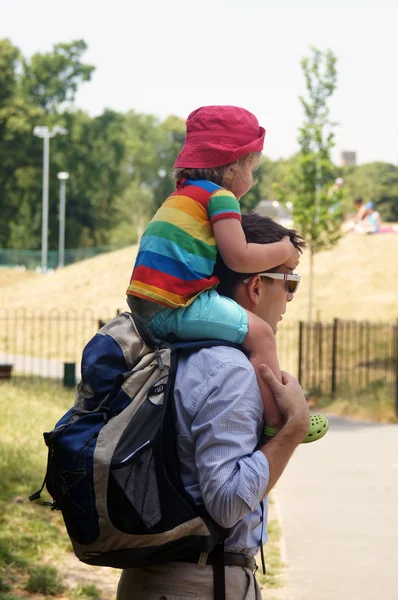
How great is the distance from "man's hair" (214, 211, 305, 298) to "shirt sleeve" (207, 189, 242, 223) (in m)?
0.11

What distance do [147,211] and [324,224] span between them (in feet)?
221

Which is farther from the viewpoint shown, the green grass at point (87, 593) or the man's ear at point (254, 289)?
the green grass at point (87, 593)

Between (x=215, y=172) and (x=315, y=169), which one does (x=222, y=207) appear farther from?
(x=315, y=169)

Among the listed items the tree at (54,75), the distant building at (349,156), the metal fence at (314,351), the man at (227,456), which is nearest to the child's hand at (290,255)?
the man at (227,456)

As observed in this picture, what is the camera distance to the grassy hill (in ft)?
89.1

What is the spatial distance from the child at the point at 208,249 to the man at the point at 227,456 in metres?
0.07

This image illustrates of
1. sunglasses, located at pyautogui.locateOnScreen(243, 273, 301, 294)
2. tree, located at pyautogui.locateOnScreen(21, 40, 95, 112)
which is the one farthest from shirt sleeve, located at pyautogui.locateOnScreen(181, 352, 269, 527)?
tree, located at pyautogui.locateOnScreen(21, 40, 95, 112)

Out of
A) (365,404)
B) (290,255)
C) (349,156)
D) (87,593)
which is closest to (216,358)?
(290,255)

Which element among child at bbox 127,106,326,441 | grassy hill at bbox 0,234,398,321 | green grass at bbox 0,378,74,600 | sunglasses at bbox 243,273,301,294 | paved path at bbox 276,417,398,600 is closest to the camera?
child at bbox 127,106,326,441

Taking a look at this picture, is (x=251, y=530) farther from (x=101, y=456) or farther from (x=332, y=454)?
(x=332, y=454)

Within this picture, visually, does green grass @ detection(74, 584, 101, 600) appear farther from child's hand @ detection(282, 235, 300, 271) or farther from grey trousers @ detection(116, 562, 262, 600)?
child's hand @ detection(282, 235, 300, 271)

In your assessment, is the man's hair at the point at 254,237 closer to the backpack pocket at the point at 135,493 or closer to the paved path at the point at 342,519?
the backpack pocket at the point at 135,493

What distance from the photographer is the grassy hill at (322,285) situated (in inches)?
1070

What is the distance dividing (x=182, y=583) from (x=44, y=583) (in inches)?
139
